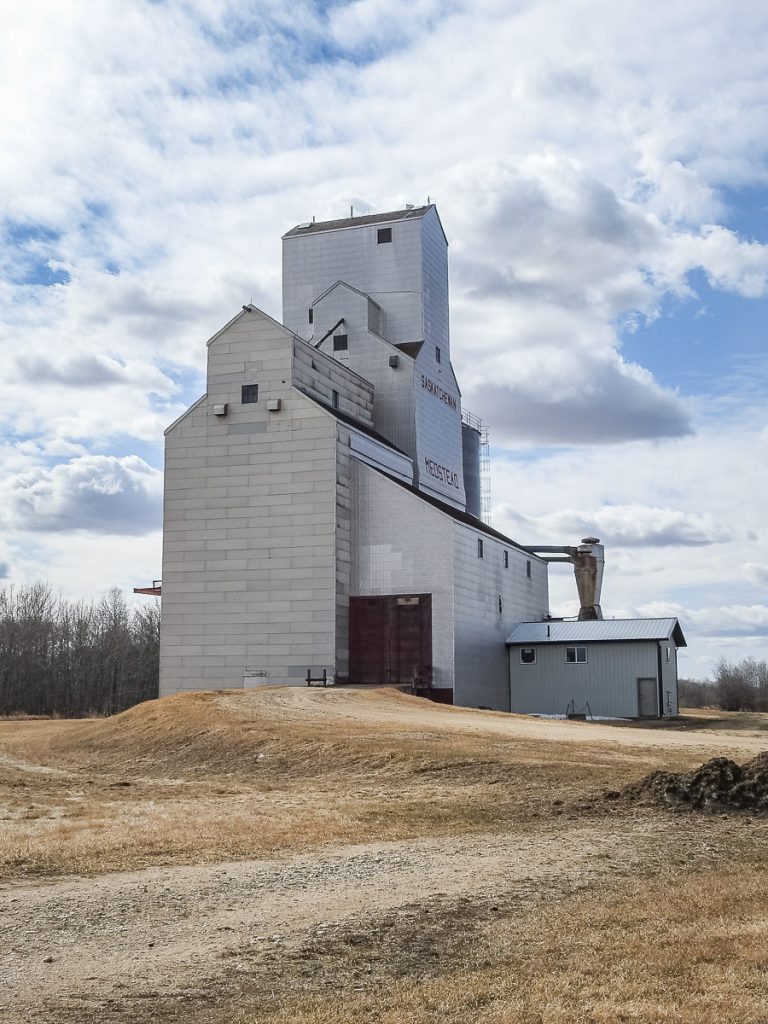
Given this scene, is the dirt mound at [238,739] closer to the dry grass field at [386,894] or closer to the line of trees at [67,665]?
the dry grass field at [386,894]

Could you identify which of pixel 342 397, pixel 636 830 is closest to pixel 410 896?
Answer: pixel 636 830

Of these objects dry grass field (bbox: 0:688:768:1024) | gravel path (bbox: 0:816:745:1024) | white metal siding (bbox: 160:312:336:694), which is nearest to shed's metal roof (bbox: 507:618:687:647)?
white metal siding (bbox: 160:312:336:694)

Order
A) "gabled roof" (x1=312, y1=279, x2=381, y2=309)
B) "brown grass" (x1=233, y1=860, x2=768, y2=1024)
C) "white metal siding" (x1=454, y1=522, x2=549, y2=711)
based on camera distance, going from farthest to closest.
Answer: "gabled roof" (x1=312, y1=279, x2=381, y2=309) < "white metal siding" (x1=454, y1=522, x2=549, y2=711) < "brown grass" (x1=233, y1=860, x2=768, y2=1024)

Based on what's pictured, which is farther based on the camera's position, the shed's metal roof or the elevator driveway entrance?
the shed's metal roof

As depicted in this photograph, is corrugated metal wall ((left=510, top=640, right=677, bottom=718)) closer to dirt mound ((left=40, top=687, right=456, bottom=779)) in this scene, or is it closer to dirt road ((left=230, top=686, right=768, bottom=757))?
dirt road ((left=230, top=686, right=768, bottom=757))

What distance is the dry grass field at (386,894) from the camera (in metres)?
7.92

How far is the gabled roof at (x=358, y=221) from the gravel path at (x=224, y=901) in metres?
52.3

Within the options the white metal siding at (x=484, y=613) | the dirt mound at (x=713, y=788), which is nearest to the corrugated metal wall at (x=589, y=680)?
the white metal siding at (x=484, y=613)

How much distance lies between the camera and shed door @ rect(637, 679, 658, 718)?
4953 centimetres

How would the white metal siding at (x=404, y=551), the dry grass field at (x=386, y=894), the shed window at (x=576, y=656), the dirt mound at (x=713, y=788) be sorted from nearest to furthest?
1. the dry grass field at (x=386, y=894)
2. the dirt mound at (x=713, y=788)
3. the white metal siding at (x=404, y=551)
4. the shed window at (x=576, y=656)

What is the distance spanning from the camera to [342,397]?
5575 cm

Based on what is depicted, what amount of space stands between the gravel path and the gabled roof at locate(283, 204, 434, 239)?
171 ft

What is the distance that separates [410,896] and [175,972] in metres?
3.43

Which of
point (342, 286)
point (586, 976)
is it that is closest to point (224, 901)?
point (586, 976)
